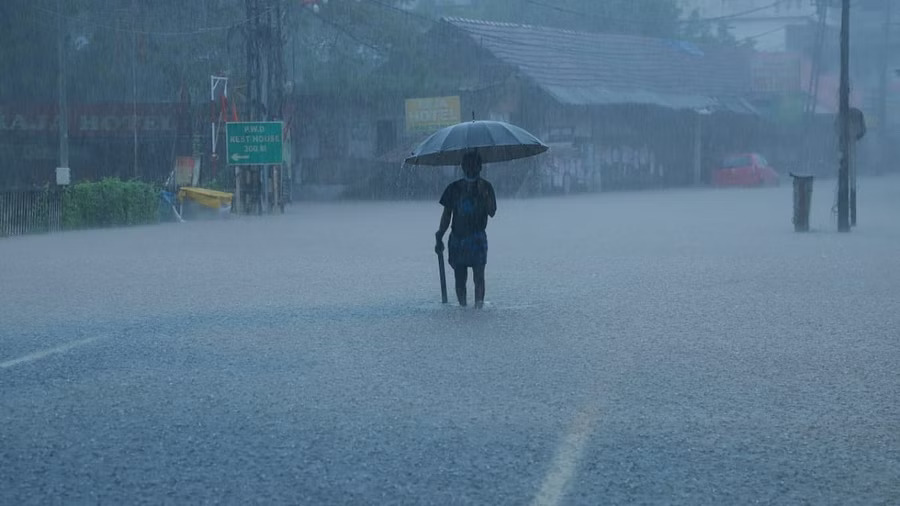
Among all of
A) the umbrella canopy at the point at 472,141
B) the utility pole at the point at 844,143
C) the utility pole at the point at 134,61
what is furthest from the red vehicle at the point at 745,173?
the umbrella canopy at the point at 472,141

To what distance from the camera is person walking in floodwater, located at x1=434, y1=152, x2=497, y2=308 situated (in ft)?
39.7

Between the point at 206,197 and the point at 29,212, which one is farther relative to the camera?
the point at 206,197

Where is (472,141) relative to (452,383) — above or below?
above

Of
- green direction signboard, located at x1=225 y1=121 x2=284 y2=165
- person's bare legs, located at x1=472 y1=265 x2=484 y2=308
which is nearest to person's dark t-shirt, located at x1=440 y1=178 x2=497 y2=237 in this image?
person's bare legs, located at x1=472 y1=265 x2=484 y2=308

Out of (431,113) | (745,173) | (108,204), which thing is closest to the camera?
(108,204)

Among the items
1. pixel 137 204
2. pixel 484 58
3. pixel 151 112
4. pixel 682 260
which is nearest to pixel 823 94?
pixel 484 58

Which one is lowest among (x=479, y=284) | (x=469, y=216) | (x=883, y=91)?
(x=479, y=284)

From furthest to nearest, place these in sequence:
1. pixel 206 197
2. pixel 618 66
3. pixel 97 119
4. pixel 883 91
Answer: pixel 883 91
pixel 618 66
pixel 97 119
pixel 206 197

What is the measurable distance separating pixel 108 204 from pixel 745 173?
1175 inches

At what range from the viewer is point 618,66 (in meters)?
52.0

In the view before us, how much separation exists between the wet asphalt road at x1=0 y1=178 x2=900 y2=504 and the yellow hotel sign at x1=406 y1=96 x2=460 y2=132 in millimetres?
25406

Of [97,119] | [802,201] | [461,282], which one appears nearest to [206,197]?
[97,119]

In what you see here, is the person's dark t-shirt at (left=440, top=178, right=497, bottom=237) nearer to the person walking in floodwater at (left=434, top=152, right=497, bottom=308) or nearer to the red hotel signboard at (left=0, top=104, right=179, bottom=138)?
the person walking in floodwater at (left=434, top=152, right=497, bottom=308)

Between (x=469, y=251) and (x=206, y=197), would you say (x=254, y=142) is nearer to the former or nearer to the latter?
(x=206, y=197)
